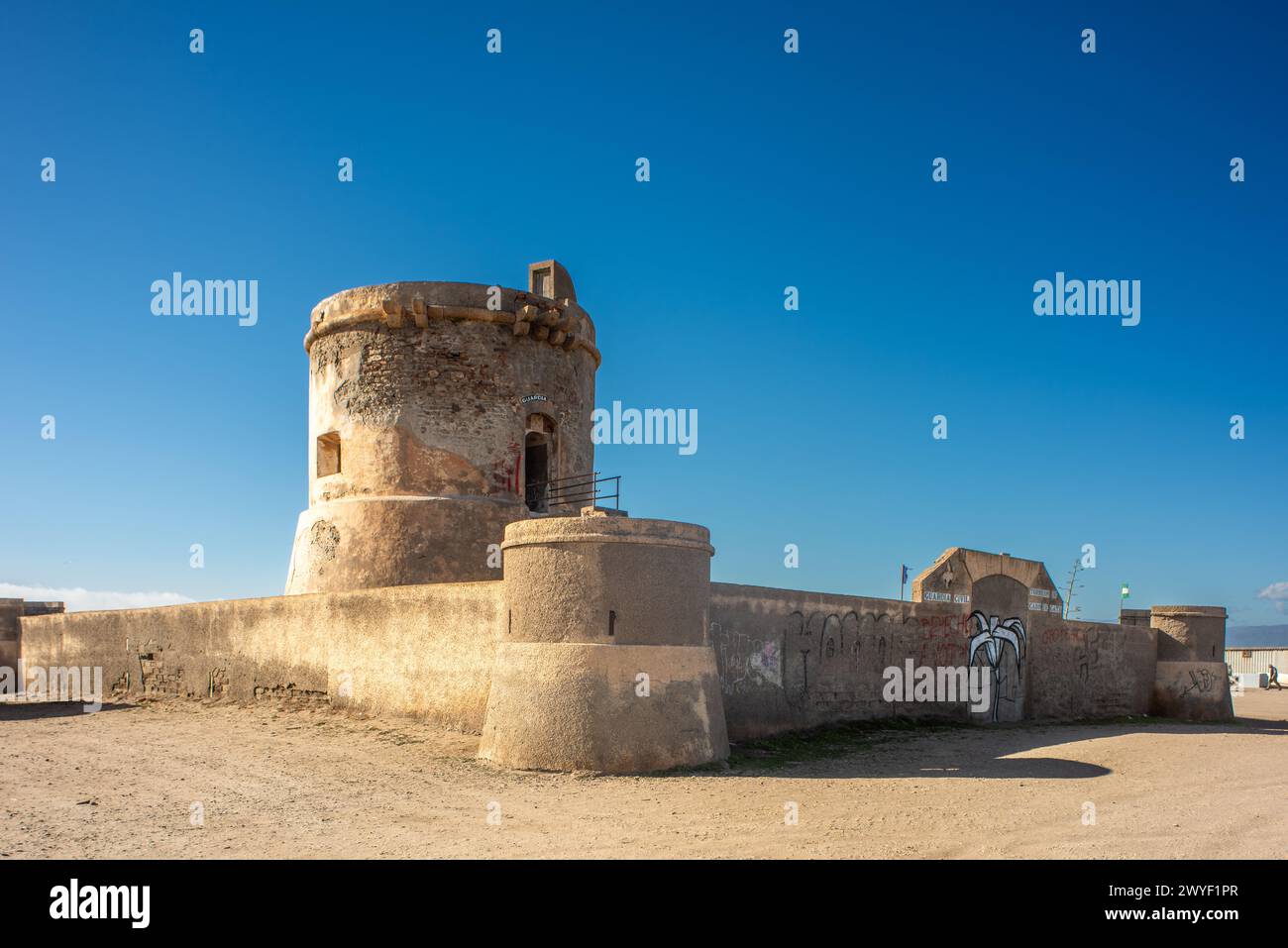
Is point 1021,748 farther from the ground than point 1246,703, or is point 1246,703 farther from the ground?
point 1021,748

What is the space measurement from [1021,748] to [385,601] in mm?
8746

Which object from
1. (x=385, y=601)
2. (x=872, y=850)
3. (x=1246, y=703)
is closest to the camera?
(x=872, y=850)

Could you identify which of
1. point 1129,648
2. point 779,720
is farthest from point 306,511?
point 1129,648

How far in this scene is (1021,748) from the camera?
12.3m

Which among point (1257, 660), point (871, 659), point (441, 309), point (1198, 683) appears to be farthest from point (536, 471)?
point (1257, 660)

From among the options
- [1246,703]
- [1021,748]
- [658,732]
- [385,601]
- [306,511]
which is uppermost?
[306,511]

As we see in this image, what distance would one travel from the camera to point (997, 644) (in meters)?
16.6

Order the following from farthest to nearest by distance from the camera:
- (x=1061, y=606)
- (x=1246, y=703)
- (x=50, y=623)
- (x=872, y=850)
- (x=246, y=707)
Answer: (x=1246, y=703) → (x=50, y=623) → (x=1061, y=606) → (x=246, y=707) → (x=872, y=850)

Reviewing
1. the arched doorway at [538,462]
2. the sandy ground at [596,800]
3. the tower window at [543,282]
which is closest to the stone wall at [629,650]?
the sandy ground at [596,800]

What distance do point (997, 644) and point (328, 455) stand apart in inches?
504

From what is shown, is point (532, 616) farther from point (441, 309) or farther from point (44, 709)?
point (44, 709)

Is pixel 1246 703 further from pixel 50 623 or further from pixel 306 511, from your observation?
pixel 50 623

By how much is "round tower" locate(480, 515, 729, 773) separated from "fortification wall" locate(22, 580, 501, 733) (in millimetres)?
1384

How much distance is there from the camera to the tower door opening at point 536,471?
1806 cm
